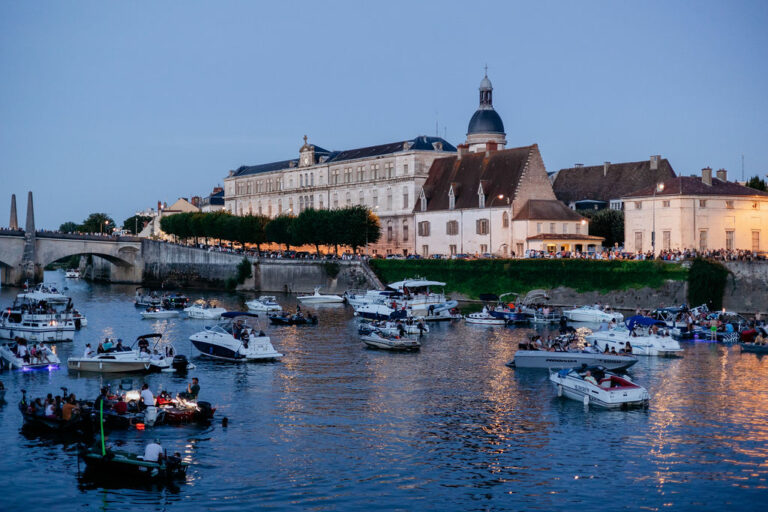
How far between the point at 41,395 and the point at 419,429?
19.2 meters

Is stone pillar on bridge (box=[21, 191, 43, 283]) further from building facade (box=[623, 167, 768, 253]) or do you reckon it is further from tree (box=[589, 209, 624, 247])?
building facade (box=[623, 167, 768, 253])

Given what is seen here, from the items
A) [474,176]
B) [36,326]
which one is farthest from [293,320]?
[474,176]

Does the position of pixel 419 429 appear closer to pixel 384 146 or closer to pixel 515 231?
pixel 515 231

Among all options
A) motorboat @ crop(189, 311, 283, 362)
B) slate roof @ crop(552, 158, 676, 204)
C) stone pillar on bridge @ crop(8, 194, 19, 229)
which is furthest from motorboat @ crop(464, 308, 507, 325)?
stone pillar on bridge @ crop(8, 194, 19, 229)

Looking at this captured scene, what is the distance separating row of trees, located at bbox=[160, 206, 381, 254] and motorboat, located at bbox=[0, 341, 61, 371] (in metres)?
71.2

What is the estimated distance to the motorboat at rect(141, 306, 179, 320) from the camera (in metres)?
86.1

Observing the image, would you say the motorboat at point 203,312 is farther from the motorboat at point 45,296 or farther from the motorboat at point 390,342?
the motorboat at point 390,342

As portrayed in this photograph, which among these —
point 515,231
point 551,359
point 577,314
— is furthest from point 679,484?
point 515,231

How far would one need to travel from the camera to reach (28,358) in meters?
54.2

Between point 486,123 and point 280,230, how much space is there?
111ft

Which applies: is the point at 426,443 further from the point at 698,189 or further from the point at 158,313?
the point at 698,189

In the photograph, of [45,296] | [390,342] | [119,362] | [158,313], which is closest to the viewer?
[119,362]

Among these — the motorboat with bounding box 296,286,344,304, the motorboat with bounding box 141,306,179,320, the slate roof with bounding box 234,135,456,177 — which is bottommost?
the motorboat with bounding box 141,306,179,320

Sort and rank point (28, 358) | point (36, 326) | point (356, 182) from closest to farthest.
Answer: point (28, 358)
point (36, 326)
point (356, 182)
